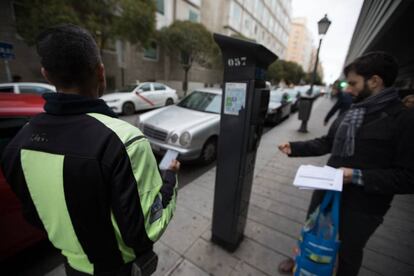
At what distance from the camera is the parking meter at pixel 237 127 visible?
4.98 ft

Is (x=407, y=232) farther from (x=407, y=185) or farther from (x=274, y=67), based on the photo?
(x=274, y=67)

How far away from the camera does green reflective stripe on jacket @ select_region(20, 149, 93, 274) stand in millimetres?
750

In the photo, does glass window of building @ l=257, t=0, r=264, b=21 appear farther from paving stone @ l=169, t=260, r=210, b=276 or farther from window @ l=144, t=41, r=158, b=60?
paving stone @ l=169, t=260, r=210, b=276

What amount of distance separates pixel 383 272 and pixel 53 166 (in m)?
2.75

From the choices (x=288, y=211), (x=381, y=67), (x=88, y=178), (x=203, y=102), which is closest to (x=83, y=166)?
(x=88, y=178)

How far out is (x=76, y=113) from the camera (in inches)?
30.3

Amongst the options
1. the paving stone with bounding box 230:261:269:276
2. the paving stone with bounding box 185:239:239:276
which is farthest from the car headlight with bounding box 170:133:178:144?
the paving stone with bounding box 230:261:269:276

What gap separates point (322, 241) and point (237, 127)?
102cm

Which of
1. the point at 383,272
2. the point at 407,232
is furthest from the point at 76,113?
the point at 407,232

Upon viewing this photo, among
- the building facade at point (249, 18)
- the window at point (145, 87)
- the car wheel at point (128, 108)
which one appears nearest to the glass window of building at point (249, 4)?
the building facade at point (249, 18)

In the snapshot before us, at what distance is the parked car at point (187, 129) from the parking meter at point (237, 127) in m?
1.45

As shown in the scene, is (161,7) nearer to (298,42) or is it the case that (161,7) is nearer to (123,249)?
(123,249)

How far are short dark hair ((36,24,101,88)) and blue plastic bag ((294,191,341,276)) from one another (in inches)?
65.7

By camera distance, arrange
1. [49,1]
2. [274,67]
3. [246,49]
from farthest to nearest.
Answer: [274,67], [49,1], [246,49]
